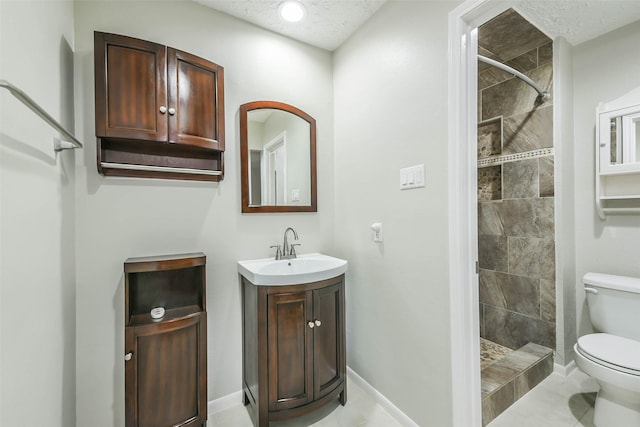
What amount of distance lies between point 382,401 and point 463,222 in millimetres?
1248

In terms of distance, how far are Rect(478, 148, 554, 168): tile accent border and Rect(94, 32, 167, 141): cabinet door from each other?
256 centimetres

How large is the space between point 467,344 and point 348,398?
0.96 m

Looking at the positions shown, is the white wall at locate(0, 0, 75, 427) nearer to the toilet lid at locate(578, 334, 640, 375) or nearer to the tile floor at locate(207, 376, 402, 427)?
the tile floor at locate(207, 376, 402, 427)

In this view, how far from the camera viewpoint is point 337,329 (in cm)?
160

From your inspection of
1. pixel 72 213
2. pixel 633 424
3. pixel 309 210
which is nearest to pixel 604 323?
pixel 633 424

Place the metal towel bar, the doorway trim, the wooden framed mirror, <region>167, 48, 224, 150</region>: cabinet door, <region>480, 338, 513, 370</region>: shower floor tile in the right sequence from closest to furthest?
the metal towel bar → the doorway trim → <region>167, 48, 224, 150</region>: cabinet door → the wooden framed mirror → <region>480, 338, 513, 370</region>: shower floor tile

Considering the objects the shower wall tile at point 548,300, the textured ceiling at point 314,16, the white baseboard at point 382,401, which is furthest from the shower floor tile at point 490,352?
the textured ceiling at point 314,16

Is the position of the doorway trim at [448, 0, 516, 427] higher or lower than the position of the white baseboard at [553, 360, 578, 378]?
higher

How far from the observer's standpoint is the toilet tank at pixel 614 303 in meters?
1.65

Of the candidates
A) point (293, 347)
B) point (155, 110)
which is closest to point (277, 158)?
point (155, 110)

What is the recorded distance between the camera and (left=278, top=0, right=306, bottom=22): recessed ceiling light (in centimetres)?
161

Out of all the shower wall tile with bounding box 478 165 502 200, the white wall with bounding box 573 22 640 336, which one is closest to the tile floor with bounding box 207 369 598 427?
the white wall with bounding box 573 22 640 336

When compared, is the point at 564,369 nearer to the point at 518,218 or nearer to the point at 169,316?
the point at 518,218

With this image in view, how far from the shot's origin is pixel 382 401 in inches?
65.0
